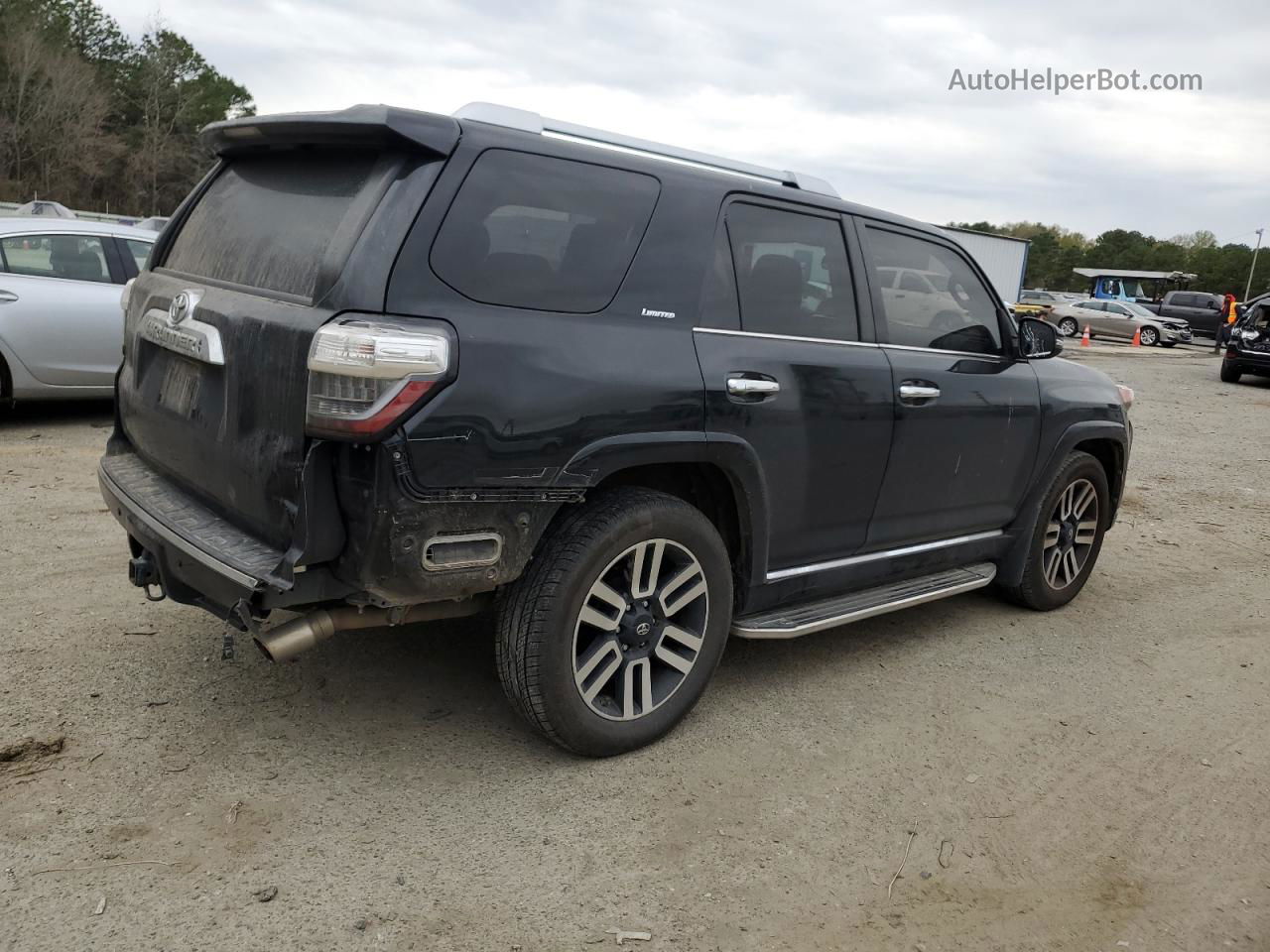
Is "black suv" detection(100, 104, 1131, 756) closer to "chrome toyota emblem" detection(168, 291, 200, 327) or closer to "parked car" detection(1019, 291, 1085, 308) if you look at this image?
"chrome toyota emblem" detection(168, 291, 200, 327)

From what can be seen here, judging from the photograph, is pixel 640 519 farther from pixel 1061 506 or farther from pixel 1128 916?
pixel 1061 506

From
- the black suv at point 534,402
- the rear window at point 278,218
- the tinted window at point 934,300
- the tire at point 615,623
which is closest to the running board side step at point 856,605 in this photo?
the black suv at point 534,402

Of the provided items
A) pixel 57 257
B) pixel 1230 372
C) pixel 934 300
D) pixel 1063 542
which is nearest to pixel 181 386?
pixel 934 300

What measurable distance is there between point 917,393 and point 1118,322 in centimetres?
3257

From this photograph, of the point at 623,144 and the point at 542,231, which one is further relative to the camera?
the point at 623,144

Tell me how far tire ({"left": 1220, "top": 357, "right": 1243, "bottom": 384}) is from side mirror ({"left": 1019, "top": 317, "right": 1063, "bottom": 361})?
17.5m

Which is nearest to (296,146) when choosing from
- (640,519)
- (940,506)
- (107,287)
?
(640,519)

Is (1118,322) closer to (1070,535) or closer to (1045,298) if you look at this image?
(1045,298)

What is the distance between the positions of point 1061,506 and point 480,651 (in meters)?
2.99

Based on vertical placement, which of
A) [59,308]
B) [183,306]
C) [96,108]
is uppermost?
[96,108]

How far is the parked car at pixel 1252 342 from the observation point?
18.9 meters

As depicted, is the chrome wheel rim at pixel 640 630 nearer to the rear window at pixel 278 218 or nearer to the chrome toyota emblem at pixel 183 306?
the rear window at pixel 278 218

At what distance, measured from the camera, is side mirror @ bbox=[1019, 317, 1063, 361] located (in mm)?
4824

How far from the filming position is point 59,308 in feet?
25.0
